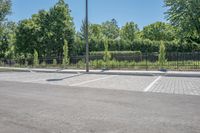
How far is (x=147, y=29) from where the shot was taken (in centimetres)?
8325

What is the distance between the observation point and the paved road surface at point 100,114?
595cm

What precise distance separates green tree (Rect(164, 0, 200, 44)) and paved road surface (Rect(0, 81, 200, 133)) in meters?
29.8

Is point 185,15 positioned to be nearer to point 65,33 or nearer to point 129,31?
point 65,33

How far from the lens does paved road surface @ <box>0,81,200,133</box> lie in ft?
19.5

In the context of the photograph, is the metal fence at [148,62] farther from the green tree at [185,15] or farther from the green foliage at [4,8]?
the green foliage at [4,8]

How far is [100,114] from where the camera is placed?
7.29m

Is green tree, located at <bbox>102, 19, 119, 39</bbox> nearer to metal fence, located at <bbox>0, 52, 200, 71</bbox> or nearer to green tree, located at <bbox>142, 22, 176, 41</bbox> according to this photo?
green tree, located at <bbox>142, 22, 176, 41</bbox>

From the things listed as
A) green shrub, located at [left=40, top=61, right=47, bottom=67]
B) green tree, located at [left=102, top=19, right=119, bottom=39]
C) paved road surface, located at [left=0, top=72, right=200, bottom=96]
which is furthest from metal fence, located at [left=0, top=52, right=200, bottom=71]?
green tree, located at [left=102, top=19, right=119, bottom=39]

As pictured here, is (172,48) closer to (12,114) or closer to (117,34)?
(12,114)

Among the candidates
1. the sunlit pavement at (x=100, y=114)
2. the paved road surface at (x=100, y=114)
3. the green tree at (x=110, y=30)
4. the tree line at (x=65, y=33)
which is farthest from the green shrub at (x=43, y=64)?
the green tree at (x=110, y=30)

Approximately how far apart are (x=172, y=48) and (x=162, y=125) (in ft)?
139

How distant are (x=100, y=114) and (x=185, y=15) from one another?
3421cm

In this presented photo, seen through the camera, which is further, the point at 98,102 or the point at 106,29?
the point at 106,29

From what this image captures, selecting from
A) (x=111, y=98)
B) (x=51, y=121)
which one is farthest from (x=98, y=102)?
(x=51, y=121)
